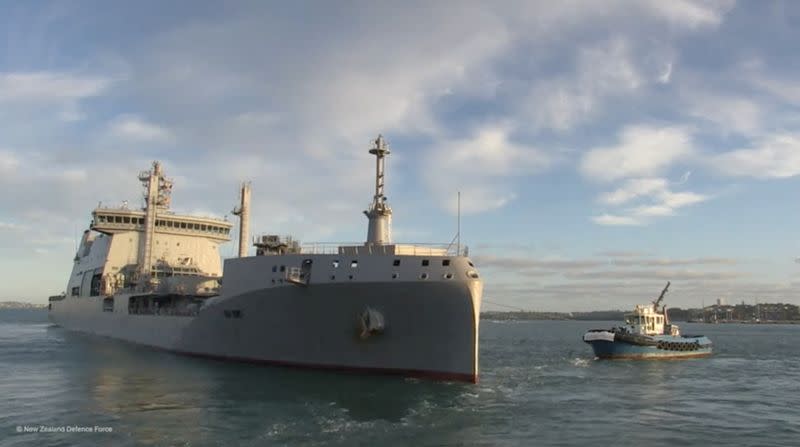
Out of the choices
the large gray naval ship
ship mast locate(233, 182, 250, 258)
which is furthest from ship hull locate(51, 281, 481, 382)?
ship mast locate(233, 182, 250, 258)

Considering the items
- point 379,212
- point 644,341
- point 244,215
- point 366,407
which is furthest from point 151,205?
point 644,341

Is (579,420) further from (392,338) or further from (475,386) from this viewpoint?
(392,338)

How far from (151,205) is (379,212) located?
2567cm

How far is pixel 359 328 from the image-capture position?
2247 cm

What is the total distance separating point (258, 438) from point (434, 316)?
889cm

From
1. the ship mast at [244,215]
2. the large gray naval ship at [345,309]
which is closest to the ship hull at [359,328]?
the large gray naval ship at [345,309]

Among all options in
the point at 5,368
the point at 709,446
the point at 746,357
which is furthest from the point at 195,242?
the point at 746,357

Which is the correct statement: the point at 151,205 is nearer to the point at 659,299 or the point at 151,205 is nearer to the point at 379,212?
Answer: the point at 379,212

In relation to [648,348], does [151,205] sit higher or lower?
higher

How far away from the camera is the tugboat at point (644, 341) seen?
40.3m

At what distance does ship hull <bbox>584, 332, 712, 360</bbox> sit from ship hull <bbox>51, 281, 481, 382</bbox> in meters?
21.7

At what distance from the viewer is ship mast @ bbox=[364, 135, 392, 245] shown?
2542 centimetres

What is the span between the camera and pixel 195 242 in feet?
155

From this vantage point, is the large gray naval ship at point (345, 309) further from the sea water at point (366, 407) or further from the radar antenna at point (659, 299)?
the radar antenna at point (659, 299)
